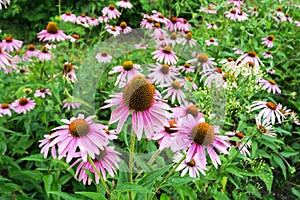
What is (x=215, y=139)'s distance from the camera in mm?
943

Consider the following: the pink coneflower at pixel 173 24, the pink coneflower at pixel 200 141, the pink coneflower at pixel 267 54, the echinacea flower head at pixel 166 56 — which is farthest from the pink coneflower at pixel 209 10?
the pink coneflower at pixel 200 141

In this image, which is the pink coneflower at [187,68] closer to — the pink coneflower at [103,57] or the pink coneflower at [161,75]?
the pink coneflower at [161,75]

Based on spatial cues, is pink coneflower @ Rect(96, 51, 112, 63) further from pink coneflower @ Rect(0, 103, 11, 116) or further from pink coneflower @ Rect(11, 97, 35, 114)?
pink coneflower @ Rect(0, 103, 11, 116)

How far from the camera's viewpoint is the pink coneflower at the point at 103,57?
6.86 ft

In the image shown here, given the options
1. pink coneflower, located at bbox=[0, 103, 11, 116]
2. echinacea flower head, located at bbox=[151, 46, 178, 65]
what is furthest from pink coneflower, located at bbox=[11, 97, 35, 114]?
echinacea flower head, located at bbox=[151, 46, 178, 65]

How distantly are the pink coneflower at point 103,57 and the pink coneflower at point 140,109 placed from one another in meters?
1.23

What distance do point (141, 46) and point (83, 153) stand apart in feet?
4.73

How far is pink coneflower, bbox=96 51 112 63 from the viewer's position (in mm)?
2090

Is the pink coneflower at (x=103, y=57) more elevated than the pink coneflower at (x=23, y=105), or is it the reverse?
the pink coneflower at (x=103, y=57)

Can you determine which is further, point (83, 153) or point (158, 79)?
point (158, 79)

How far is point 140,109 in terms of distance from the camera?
2.87 feet

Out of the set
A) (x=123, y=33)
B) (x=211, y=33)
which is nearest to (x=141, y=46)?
(x=123, y=33)

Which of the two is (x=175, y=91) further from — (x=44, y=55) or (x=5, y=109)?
(x=44, y=55)

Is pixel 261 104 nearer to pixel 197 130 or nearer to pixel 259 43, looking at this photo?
pixel 197 130
